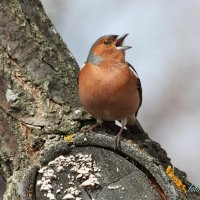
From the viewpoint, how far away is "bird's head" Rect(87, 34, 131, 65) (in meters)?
4.66

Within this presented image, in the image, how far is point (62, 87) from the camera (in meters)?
3.97

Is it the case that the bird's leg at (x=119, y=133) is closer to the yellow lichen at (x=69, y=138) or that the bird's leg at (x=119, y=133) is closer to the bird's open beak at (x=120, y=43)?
the yellow lichen at (x=69, y=138)

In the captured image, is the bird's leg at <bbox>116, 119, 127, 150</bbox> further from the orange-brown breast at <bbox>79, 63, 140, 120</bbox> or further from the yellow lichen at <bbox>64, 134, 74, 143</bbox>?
the yellow lichen at <bbox>64, 134, 74, 143</bbox>

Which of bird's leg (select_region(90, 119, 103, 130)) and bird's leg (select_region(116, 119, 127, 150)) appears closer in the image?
bird's leg (select_region(116, 119, 127, 150))

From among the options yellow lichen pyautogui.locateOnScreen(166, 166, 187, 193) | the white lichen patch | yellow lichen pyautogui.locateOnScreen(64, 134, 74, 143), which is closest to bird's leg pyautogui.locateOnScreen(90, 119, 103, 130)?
yellow lichen pyautogui.locateOnScreen(64, 134, 74, 143)

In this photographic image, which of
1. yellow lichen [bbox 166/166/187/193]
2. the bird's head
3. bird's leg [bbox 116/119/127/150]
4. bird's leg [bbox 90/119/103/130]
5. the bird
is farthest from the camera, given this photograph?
the bird's head

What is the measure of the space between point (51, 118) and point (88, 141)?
0.38m

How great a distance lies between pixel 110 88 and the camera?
435 cm

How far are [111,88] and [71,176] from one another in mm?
1053

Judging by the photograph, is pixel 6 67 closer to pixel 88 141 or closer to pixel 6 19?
pixel 6 19

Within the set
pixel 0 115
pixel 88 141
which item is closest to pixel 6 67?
pixel 0 115

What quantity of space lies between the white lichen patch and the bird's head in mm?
1283

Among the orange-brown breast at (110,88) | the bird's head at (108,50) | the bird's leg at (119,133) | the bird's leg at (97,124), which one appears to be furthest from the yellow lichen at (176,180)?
the bird's head at (108,50)

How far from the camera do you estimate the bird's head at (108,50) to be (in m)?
4.66
